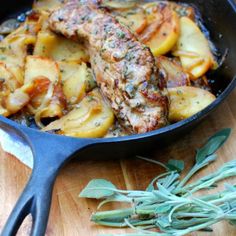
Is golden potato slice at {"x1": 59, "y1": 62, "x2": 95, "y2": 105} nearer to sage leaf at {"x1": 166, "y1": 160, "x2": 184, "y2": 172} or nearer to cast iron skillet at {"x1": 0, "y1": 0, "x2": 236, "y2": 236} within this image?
cast iron skillet at {"x1": 0, "y1": 0, "x2": 236, "y2": 236}

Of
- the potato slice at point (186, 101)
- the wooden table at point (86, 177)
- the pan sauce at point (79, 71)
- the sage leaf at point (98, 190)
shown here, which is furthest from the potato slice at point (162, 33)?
the sage leaf at point (98, 190)

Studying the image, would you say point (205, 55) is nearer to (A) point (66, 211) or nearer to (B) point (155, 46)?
(B) point (155, 46)

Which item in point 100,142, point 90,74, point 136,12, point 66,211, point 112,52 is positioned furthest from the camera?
point 136,12

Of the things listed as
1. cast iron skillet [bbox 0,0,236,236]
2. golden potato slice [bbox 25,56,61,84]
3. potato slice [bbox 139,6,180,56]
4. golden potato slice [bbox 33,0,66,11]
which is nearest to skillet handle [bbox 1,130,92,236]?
cast iron skillet [bbox 0,0,236,236]

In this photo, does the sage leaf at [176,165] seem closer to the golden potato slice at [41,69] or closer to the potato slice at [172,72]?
the potato slice at [172,72]

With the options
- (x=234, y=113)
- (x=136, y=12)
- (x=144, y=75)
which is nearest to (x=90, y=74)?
(x=144, y=75)
